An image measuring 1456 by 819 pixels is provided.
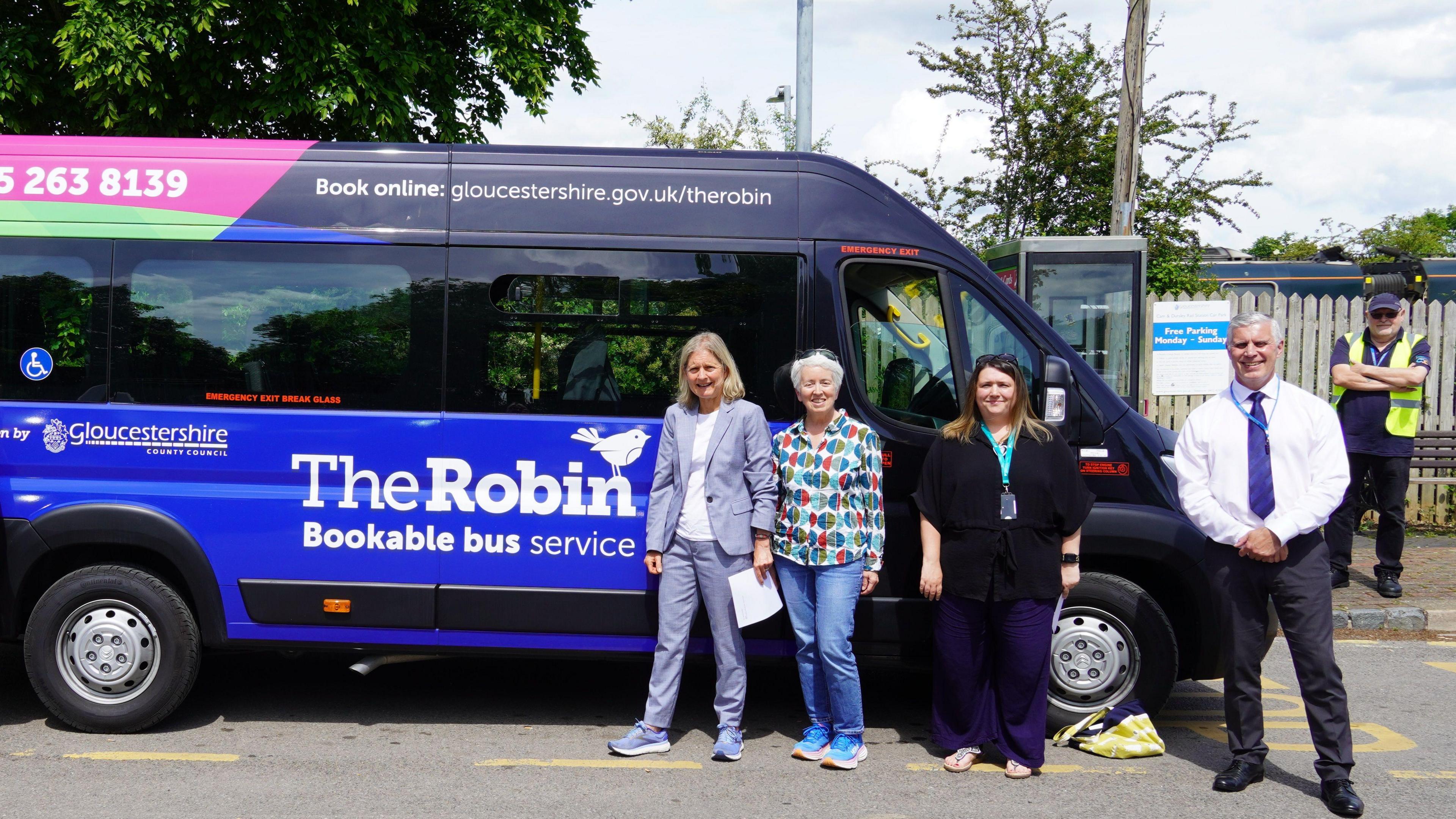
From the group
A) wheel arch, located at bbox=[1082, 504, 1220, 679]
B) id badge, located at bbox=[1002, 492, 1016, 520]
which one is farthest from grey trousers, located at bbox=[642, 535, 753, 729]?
wheel arch, located at bbox=[1082, 504, 1220, 679]

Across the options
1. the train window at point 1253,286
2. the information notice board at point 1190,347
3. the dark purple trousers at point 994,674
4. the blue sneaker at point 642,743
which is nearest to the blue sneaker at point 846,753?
the dark purple trousers at point 994,674

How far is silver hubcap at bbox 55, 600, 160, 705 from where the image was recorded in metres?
4.95

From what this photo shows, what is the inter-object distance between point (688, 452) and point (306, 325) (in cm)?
177

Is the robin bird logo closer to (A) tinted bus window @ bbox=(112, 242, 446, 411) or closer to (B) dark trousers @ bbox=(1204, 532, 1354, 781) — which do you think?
(A) tinted bus window @ bbox=(112, 242, 446, 411)

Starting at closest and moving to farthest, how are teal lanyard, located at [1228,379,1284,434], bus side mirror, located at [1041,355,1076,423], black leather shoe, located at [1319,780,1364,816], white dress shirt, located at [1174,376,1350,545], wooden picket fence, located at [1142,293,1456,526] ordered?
black leather shoe, located at [1319,780,1364,816] < white dress shirt, located at [1174,376,1350,545] < teal lanyard, located at [1228,379,1284,434] < bus side mirror, located at [1041,355,1076,423] < wooden picket fence, located at [1142,293,1456,526]

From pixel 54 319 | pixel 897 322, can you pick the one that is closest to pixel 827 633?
pixel 897 322

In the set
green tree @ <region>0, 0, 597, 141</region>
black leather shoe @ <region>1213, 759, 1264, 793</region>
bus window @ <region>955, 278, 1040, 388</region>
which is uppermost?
green tree @ <region>0, 0, 597, 141</region>

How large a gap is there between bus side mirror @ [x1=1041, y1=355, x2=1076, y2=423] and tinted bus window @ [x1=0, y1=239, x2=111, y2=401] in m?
4.02

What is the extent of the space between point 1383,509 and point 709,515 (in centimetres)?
557

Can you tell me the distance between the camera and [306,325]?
4.95 meters

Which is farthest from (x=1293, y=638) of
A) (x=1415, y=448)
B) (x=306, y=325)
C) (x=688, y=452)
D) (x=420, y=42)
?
(x=420, y=42)

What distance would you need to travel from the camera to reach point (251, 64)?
33.3ft

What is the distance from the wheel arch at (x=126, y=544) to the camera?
15.9ft

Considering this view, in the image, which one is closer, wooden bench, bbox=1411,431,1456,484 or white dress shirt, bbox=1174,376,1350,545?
white dress shirt, bbox=1174,376,1350,545
